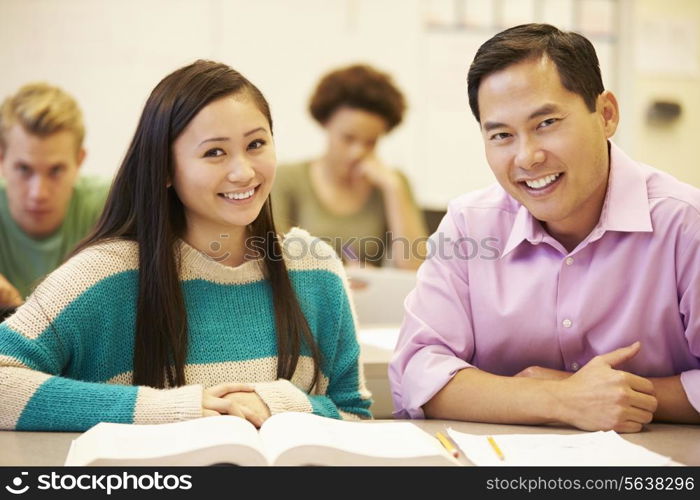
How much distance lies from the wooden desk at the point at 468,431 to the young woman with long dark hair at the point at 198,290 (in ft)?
0.39

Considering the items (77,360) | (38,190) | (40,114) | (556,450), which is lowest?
(556,450)

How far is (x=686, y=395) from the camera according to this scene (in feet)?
4.74

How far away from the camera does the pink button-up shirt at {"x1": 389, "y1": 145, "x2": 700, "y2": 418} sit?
4.95ft

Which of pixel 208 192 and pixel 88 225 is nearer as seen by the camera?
pixel 208 192

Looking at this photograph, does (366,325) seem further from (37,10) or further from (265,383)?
(37,10)

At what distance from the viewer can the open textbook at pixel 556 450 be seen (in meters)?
1.13

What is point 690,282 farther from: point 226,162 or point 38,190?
point 38,190

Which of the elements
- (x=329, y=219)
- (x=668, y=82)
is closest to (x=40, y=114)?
(x=329, y=219)

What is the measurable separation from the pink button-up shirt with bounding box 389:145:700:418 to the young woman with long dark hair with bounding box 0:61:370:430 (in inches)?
7.8

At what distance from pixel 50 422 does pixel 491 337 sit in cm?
80

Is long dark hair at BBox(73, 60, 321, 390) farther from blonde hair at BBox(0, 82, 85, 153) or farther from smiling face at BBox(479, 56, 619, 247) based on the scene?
blonde hair at BBox(0, 82, 85, 153)

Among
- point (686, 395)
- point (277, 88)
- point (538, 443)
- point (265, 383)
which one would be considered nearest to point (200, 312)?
point (265, 383)

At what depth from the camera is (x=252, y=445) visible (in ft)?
3.54

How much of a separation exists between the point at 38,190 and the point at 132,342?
1893mm
